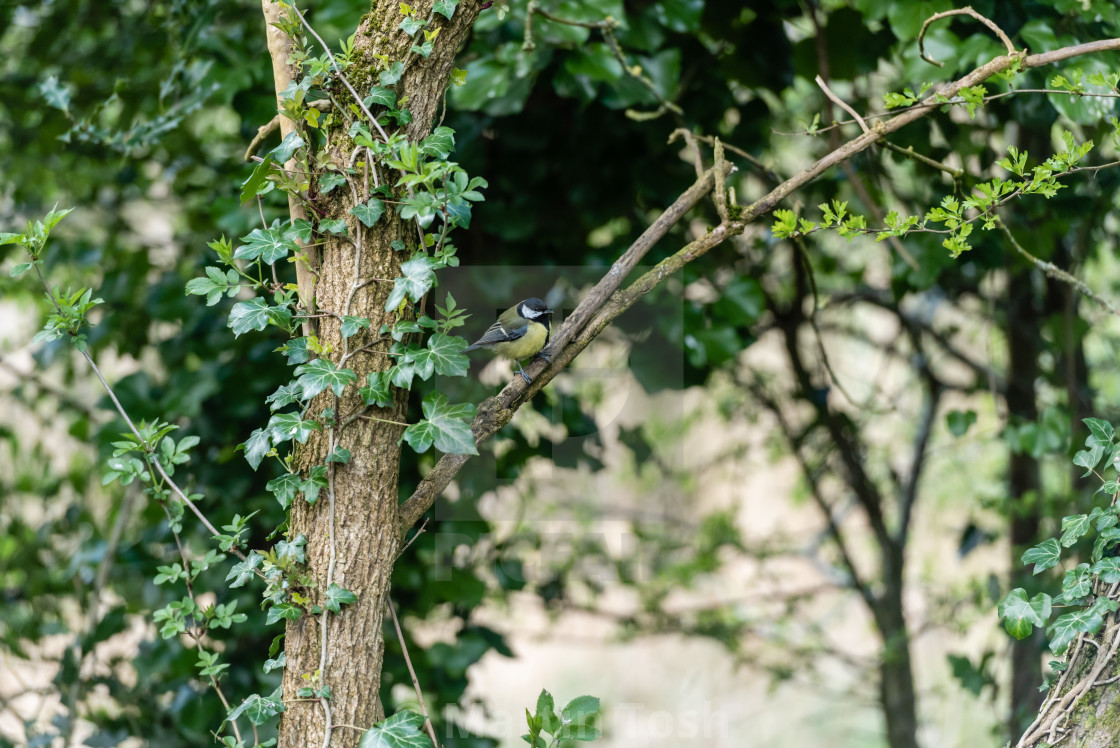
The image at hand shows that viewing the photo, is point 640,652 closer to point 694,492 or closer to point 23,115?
point 694,492

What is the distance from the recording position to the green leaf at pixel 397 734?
1.08 m

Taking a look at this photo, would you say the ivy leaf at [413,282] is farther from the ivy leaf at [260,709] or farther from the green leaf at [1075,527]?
the green leaf at [1075,527]

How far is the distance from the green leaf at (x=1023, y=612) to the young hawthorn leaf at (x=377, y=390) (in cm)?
89

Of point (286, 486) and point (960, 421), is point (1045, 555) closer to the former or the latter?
point (960, 421)

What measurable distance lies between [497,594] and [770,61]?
70.1 inches

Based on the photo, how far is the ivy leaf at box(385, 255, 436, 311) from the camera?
1.10 meters

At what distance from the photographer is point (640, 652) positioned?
4871 millimetres

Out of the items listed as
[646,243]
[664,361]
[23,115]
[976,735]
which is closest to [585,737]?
[646,243]

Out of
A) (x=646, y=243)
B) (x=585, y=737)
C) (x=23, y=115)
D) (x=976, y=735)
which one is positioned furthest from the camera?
(x=976, y=735)

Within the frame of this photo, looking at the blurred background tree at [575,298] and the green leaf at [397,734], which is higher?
the blurred background tree at [575,298]

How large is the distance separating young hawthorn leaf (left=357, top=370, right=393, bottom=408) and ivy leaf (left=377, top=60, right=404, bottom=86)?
376 millimetres

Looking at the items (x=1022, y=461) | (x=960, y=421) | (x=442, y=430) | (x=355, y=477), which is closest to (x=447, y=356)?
(x=442, y=430)

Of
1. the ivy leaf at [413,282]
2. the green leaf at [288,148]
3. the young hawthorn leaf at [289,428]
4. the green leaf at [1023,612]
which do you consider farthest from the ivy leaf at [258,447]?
the green leaf at [1023,612]

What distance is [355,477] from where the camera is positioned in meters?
1.15
